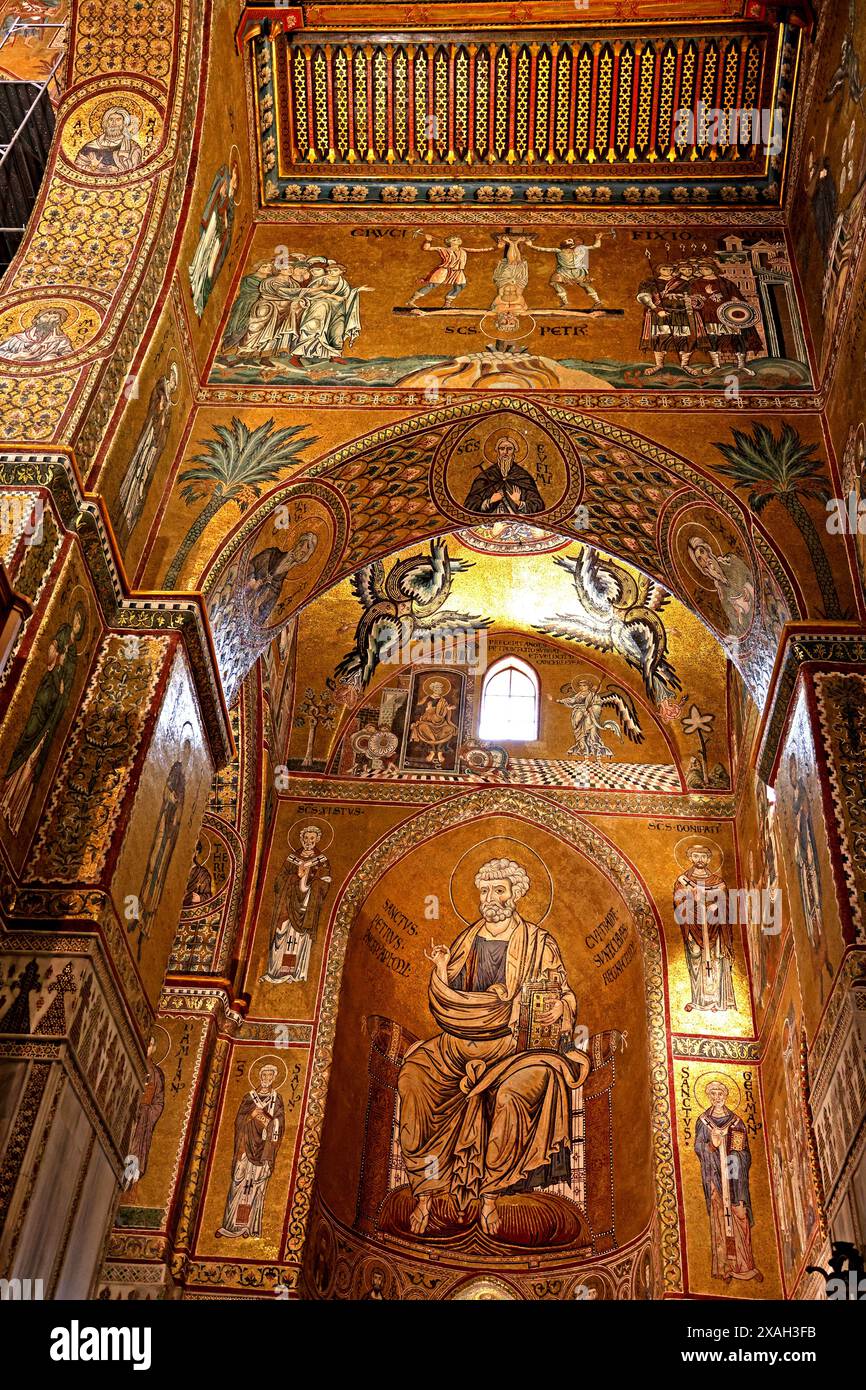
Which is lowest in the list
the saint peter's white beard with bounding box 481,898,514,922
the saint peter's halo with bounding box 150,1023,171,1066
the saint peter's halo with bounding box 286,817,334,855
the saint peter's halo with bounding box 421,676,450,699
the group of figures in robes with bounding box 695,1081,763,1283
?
the group of figures in robes with bounding box 695,1081,763,1283

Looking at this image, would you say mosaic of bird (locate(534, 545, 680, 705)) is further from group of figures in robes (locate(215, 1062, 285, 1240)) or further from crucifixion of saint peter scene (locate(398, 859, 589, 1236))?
group of figures in robes (locate(215, 1062, 285, 1240))

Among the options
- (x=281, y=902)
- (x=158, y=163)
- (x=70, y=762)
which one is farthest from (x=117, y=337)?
(x=281, y=902)

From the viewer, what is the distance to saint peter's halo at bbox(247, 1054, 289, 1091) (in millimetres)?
11922

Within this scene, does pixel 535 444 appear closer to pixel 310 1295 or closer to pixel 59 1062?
pixel 59 1062

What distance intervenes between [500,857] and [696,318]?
19.2ft

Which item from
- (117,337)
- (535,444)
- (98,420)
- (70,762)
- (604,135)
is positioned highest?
(604,135)

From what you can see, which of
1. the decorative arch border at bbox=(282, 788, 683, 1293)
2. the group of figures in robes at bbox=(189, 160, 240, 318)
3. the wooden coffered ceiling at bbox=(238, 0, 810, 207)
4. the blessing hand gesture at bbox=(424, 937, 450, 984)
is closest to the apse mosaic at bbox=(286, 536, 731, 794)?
the decorative arch border at bbox=(282, 788, 683, 1293)

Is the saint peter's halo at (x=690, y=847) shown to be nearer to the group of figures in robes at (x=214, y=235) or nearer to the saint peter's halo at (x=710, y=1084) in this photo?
the saint peter's halo at (x=710, y=1084)

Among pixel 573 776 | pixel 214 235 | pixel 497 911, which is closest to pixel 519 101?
pixel 214 235

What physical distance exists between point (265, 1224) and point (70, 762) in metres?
5.11

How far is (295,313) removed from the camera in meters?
10.8

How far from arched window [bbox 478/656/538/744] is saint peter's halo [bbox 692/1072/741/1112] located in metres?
4.01

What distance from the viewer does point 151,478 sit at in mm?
9203

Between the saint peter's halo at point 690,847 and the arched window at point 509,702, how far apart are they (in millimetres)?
1992
